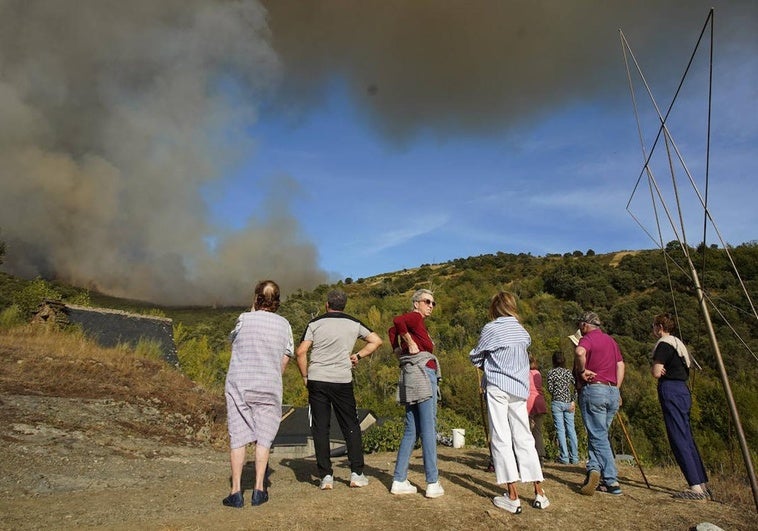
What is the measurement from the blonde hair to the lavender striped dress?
207 cm

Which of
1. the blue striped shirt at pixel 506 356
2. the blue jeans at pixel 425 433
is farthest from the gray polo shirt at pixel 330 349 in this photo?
the blue striped shirt at pixel 506 356

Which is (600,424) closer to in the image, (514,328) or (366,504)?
(514,328)

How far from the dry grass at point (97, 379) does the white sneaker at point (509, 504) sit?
23.7ft

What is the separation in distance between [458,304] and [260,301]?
184 ft

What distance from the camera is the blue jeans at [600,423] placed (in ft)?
17.3

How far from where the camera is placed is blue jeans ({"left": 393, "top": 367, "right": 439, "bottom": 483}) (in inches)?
191

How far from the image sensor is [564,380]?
7.81 meters

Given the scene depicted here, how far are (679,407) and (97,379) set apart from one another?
450 inches

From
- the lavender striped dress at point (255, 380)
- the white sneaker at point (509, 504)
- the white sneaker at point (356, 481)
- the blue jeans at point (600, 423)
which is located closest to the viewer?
the white sneaker at point (509, 504)

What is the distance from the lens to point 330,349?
5113mm

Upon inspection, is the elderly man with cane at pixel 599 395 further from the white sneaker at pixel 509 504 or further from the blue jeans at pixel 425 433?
the blue jeans at pixel 425 433

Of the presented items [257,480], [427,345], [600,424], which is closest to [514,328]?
[427,345]

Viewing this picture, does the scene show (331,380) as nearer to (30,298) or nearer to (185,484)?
(185,484)

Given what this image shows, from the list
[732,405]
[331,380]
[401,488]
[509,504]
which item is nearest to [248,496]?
[331,380]
